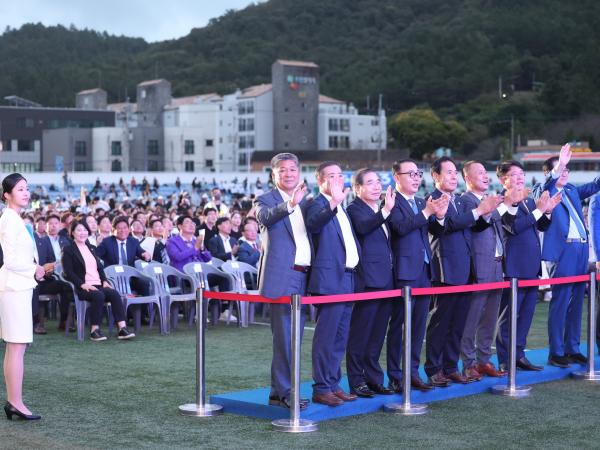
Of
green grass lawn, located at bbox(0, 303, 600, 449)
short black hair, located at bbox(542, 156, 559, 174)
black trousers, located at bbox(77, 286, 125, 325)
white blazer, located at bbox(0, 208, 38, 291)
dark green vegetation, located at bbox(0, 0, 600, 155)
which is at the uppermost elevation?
dark green vegetation, located at bbox(0, 0, 600, 155)

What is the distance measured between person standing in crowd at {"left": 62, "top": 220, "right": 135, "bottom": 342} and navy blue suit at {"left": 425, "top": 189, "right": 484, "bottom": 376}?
4831mm

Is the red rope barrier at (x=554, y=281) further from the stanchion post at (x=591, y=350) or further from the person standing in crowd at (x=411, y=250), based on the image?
the person standing in crowd at (x=411, y=250)

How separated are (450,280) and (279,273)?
1.79 metres

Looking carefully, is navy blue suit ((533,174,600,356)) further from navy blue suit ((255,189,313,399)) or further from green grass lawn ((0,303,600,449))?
navy blue suit ((255,189,313,399))

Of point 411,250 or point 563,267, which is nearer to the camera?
point 411,250

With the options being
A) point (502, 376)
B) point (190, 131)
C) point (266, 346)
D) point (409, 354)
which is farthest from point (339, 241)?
point (190, 131)

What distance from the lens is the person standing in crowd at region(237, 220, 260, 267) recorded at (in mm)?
15117

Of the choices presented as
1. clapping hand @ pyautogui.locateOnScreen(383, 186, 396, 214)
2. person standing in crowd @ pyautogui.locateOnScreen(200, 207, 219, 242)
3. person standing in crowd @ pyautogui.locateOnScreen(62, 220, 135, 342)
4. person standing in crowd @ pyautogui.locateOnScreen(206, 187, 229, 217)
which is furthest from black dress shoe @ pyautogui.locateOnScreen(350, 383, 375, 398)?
person standing in crowd @ pyautogui.locateOnScreen(206, 187, 229, 217)

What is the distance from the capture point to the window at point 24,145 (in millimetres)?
99500

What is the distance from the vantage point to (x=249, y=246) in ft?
50.2

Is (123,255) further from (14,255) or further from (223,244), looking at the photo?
(14,255)

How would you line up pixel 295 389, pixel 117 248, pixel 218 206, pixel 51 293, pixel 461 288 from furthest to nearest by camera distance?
pixel 218 206, pixel 117 248, pixel 51 293, pixel 461 288, pixel 295 389

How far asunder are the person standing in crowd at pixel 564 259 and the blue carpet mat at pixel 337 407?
0.72m

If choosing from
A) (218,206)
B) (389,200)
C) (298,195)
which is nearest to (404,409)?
(389,200)
